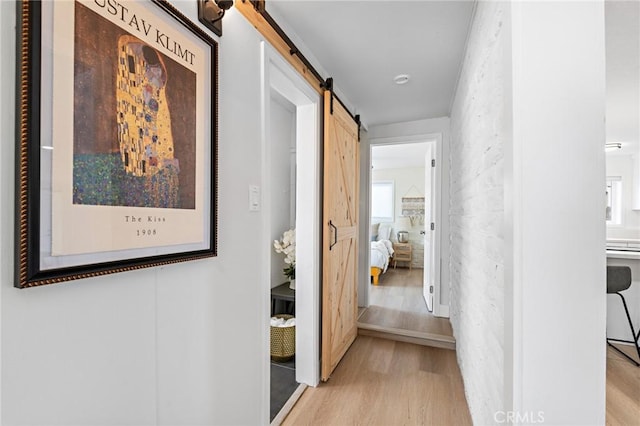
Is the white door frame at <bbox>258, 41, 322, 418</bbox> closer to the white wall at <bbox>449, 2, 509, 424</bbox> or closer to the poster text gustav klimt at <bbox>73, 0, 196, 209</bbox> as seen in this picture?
the white wall at <bbox>449, 2, 509, 424</bbox>

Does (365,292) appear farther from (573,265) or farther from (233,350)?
(573,265)

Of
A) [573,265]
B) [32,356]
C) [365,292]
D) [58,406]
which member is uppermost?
[573,265]

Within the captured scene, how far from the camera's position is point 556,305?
82cm

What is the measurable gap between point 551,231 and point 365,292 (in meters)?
3.02

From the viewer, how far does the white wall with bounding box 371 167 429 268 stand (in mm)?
6766

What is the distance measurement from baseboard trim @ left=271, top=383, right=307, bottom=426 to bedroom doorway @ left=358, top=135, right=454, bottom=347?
1111 mm

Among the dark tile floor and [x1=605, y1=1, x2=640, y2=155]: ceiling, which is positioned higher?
[x1=605, y1=1, x2=640, y2=155]: ceiling

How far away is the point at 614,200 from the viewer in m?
5.42

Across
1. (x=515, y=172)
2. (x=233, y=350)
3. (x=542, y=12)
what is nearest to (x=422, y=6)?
(x=542, y=12)

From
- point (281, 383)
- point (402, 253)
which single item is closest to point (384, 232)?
point (402, 253)

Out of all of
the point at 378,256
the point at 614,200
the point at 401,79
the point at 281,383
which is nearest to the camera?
the point at 281,383

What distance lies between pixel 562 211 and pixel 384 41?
1565 millimetres

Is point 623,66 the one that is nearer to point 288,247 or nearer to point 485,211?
point 485,211
